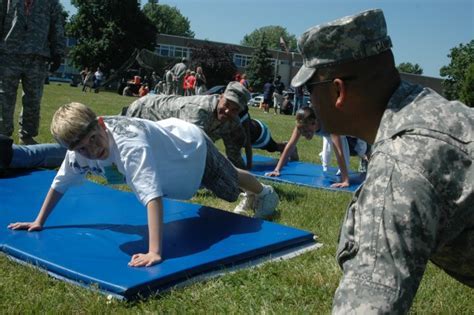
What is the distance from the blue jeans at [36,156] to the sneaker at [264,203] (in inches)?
96.3

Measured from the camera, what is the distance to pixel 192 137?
3969 millimetres

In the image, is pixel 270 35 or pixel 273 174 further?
pixel 270 35

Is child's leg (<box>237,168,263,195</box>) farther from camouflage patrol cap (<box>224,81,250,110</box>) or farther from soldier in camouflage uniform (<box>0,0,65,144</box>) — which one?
soldier in camouflage uniform (<box>0,0,65,144</box>)

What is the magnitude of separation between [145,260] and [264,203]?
177 centimetres

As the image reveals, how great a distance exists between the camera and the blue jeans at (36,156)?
5.54 m

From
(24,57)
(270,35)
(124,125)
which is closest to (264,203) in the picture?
(124,125)

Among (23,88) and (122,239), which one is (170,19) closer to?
(23,88)

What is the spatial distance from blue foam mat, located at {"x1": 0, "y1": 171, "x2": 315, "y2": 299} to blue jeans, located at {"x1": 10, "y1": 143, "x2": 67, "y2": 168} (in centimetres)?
74

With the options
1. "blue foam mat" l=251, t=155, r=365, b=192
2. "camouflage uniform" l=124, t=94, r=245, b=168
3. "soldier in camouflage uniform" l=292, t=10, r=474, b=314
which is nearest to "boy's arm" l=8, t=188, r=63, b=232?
"camouflage uniform" l=124, t=94, r=245, b=168

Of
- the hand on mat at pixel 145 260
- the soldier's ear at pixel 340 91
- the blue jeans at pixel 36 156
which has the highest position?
the soldier's ear at pixel 340 91

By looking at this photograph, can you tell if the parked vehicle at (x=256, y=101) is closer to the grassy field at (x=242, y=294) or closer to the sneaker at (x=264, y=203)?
the sneaker at (x=264, y=203)

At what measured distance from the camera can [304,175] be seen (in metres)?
7.05

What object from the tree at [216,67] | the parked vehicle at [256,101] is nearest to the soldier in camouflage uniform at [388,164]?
the parked vehicle at [256,101]

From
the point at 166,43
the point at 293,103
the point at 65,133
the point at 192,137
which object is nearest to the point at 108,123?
the point at 65,133
